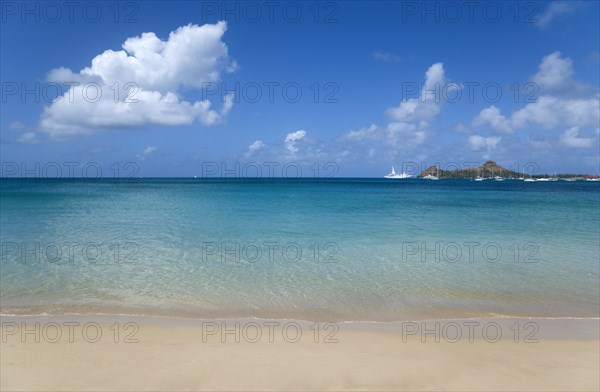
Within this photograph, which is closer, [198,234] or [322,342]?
[322,342]

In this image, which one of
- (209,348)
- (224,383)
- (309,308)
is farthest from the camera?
(309,308)

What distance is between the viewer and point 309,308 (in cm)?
802

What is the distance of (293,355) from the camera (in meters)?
5.80

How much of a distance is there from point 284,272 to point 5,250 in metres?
A: 10.4

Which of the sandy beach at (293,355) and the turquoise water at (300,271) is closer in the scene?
the sandy beach at (293,355)

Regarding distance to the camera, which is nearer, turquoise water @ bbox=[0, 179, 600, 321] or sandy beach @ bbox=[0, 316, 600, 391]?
sandy beach @ bbox=[0, 316, 600, 391]

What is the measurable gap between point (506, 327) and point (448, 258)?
567 centimetres

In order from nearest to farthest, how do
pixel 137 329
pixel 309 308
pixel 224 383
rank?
pixel 224 383 → pixel 137 329 → pixel 309 308

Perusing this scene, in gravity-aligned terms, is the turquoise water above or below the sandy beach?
above

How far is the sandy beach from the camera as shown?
16.5 feet

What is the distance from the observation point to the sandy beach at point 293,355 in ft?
16.5

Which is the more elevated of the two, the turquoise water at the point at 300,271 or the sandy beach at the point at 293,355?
the turquoise water at the point at 300,271

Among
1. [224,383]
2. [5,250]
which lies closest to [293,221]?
[5,250]

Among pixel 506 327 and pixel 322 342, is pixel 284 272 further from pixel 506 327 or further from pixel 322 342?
pixel 506 327
